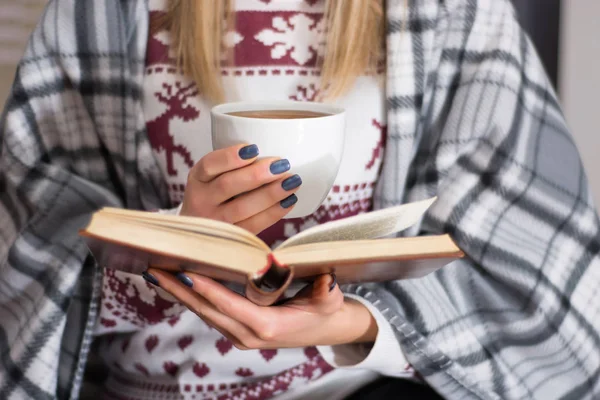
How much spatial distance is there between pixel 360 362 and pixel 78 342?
0.35 meters

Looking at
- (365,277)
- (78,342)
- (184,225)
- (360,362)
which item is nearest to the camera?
(184,225)

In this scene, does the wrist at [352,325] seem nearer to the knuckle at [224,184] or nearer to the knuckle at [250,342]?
the knuckle at [250,342]

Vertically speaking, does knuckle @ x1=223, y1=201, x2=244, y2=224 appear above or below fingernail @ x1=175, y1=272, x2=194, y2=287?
above

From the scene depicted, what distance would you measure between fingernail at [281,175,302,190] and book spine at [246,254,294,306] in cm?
8

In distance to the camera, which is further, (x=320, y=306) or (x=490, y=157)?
(x=490, y=157)

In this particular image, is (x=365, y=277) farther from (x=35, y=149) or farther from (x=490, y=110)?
(x=35, y=149)

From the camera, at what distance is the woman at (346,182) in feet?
2.67

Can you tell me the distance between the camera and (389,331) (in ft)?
2.44

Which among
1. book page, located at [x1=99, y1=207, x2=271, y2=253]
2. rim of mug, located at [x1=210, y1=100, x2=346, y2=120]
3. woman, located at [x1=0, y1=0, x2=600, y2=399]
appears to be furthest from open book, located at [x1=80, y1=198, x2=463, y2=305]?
woman, located at [x1=0, y1=0, x2=600, y2=399]

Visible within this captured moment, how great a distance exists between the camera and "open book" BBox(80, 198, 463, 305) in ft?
1.50

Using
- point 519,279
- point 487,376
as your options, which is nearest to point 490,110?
point 519,279

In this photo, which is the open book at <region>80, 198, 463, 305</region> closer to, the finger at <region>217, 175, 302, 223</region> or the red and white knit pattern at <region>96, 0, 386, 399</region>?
the finger at <region>217, 175, 302, 223</region>

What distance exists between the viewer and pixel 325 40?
85 centimetres

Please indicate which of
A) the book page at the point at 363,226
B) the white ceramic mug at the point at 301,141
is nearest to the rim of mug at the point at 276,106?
the white ceramic mug at the point at 301,141
